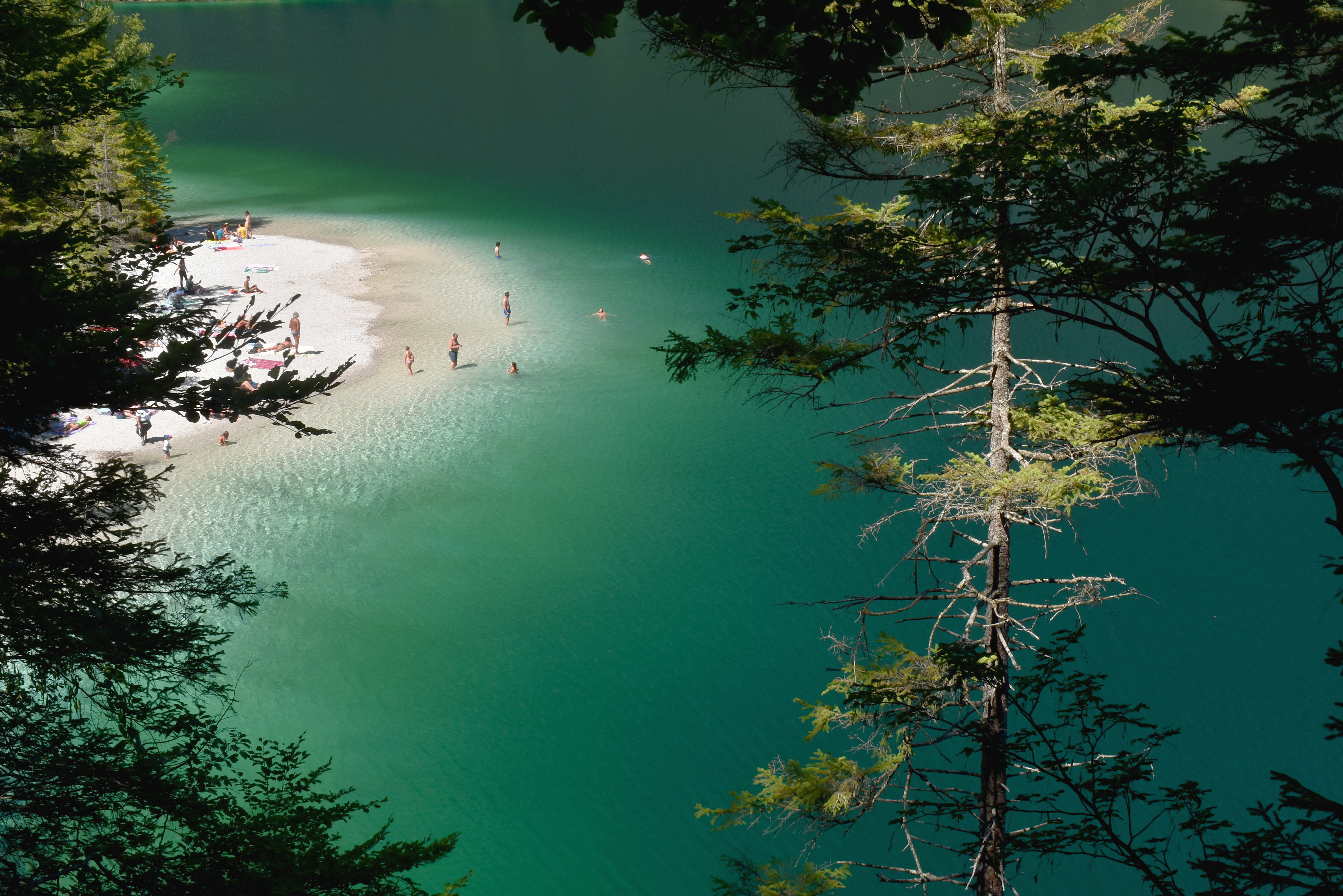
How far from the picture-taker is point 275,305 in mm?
17719

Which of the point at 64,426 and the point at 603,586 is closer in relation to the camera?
the point at 603,586

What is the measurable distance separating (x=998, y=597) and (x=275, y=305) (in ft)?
50.2

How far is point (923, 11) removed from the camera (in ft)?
9.52

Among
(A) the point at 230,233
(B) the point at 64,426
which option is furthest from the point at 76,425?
(A) the point at 230,233

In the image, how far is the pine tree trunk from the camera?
6.52m

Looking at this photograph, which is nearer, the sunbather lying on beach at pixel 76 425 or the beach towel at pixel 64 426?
the sunbather lying on beach at pixel 76 425

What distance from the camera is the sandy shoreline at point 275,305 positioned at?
1877cm

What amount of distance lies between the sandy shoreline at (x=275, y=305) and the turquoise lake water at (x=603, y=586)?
0.79 meters

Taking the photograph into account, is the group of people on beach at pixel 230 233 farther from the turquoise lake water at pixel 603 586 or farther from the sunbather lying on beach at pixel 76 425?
the sunbather lying on beach at pixel 76 425

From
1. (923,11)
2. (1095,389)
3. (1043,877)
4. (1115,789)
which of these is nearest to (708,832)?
(1043,877)

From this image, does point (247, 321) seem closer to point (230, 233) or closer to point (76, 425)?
point (76, 425)

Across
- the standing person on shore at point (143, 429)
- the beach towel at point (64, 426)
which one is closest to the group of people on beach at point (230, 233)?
the beach towel at point (64, 426)

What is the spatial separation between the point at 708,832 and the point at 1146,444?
24.7 ft

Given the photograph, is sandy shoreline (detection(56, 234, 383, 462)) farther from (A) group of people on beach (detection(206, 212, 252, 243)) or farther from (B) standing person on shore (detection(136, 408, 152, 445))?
(A) group of people on beach (detection(206, 212, 252, 243))
